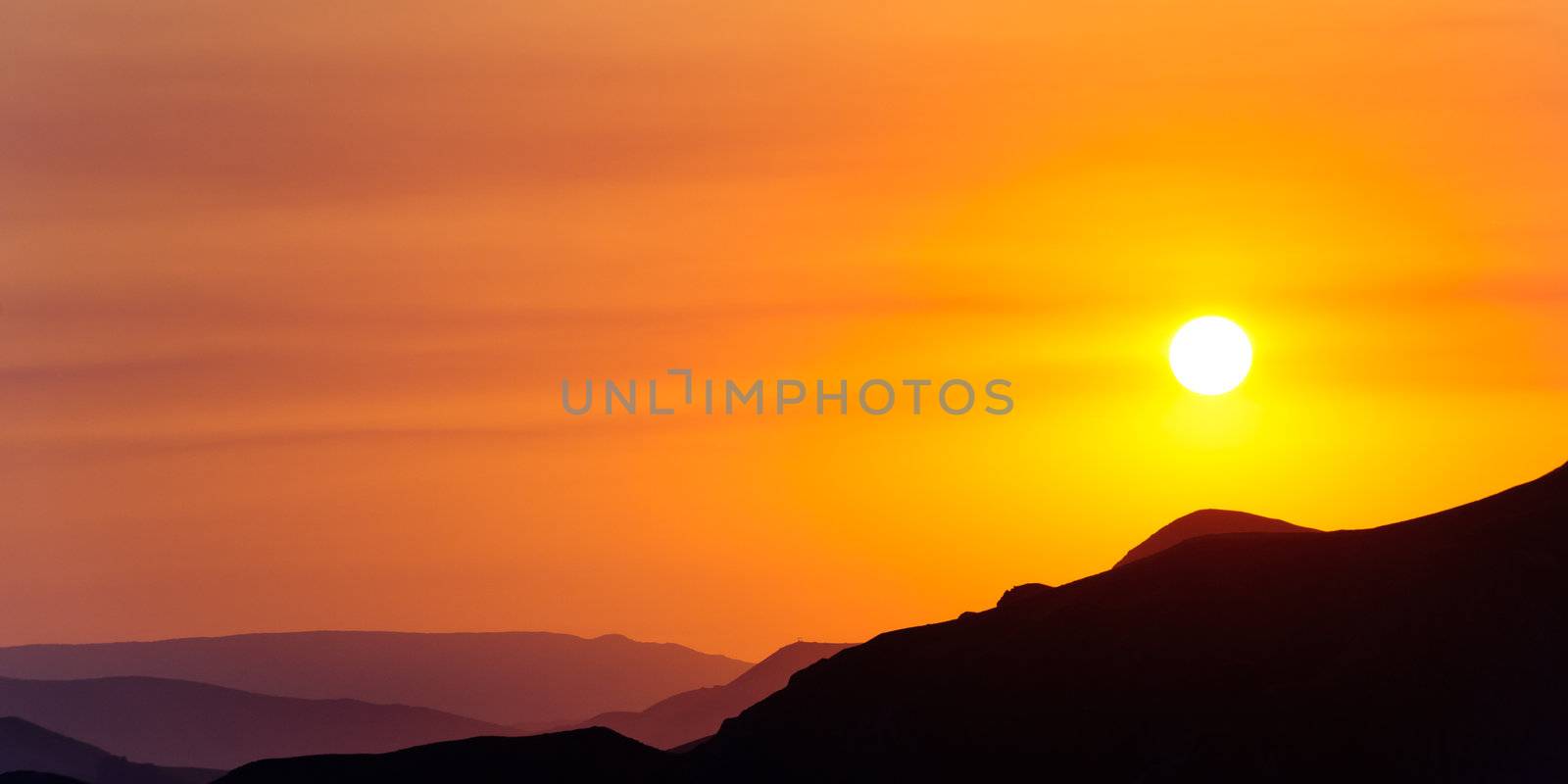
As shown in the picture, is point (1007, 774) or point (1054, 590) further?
point (1054, 590)

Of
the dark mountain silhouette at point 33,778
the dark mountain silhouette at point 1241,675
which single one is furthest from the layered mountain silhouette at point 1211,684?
the dark mountain silhouette at point 33,778

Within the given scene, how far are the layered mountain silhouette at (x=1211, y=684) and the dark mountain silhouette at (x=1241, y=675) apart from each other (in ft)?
0.36

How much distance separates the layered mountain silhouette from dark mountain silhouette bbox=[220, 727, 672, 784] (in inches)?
6.5

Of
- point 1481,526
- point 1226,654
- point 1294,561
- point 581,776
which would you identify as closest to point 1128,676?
point 1226,654

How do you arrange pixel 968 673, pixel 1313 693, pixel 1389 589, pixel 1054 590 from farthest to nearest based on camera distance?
pixel 1054 590, pixel 968 673, pixel 1389 589, pixel 1313 693

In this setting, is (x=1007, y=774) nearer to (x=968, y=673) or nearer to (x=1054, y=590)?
(x=968, y=673)

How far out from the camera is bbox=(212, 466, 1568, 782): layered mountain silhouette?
3730 inches

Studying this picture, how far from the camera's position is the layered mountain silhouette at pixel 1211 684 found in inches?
3730

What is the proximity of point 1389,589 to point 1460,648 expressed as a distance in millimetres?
6634

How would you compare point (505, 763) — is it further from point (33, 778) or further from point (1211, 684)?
point (33, 778)

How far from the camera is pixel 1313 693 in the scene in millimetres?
98062

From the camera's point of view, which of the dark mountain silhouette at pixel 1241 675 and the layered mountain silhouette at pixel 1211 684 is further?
the layered mountain silhouette at pixel 1211 684

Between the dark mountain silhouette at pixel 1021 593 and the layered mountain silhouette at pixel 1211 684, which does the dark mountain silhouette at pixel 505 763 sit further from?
the dark mountain silhouette at pixel 1021 593

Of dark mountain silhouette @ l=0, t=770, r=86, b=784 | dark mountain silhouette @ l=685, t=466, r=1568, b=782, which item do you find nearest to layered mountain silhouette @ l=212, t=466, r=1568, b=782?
dark mountain silhouette @ l=685, t=466, r=1568, b=782
